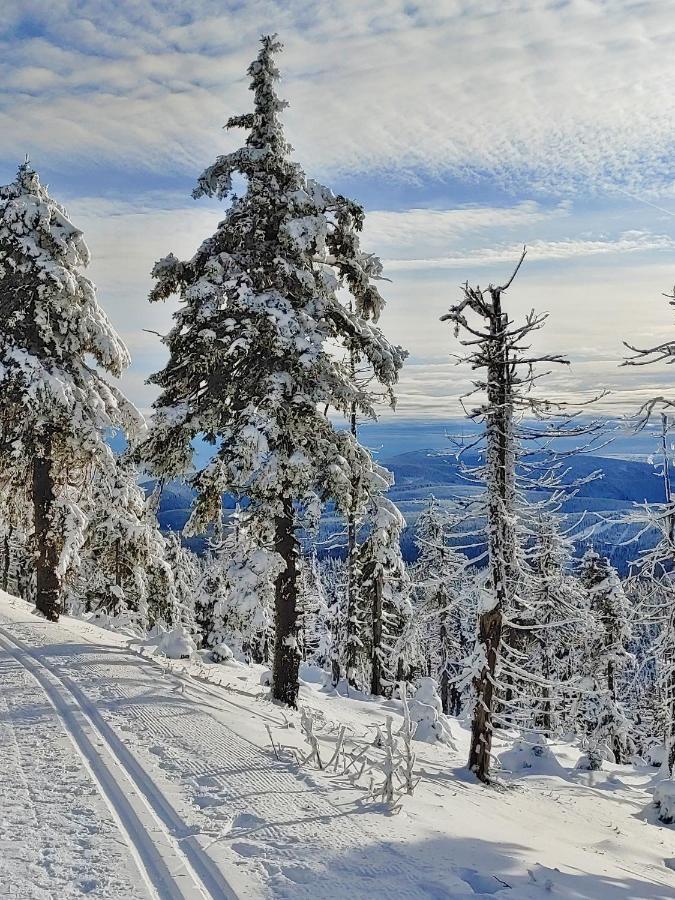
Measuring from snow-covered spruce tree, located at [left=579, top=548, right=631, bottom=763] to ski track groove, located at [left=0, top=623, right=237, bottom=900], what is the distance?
2906 cm

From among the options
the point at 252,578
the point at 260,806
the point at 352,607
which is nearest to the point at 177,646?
the point at 252,578

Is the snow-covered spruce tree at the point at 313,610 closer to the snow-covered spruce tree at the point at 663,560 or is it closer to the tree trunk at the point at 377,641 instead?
the tree trunk at the point at 377,641

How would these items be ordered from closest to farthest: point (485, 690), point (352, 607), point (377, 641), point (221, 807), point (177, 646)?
point (221, 807), point (485, 690), point (177, 646), point (377, 641), point (352, 607)

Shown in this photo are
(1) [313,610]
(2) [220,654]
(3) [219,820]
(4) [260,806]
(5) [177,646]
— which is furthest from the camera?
(1) [313,610]

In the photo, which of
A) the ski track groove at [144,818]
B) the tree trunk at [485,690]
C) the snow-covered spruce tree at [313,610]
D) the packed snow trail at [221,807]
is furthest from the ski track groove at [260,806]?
the tree trunk at [485,690]

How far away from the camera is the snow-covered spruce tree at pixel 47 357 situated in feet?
54.2

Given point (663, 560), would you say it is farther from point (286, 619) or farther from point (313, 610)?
point (313, 610)

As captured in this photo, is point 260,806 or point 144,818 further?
point 260,806

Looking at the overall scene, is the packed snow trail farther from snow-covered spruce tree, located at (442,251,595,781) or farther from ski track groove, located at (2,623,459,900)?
snow-covered spruce tree, located at (442,251,595,781)

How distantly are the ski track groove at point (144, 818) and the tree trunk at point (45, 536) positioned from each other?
9.09 metres

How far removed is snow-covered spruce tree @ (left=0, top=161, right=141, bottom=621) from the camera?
16.5 m

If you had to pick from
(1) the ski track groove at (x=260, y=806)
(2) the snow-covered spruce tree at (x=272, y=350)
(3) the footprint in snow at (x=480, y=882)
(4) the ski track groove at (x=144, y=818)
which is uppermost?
(2) the snow-covered spruce tree at (x=272, y=350)

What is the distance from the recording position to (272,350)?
12562mm

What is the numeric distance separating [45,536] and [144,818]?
13.3 metres
